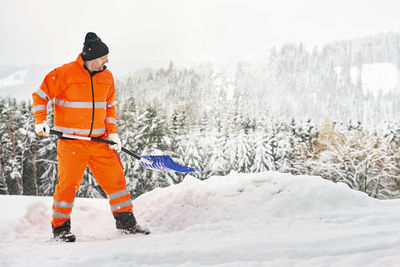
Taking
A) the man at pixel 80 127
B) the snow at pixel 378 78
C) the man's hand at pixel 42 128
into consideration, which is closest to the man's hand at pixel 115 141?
the man at pixel 80 127

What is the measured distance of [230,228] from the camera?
203 cm

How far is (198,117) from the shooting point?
19.8m

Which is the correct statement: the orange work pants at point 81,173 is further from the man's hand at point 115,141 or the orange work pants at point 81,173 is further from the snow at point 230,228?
the snow at point 230,228

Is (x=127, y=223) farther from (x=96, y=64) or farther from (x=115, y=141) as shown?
(x=96, y=64)

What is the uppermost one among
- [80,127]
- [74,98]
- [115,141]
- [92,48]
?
[92,48]

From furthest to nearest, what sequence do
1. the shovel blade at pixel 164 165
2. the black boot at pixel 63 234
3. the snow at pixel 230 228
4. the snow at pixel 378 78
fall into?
the snow at pixel 378 78
the shovel blade at pixel 164 165
the black boot at pixel 63 234
the snow at pixel 230 228

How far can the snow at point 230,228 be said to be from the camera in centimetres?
152

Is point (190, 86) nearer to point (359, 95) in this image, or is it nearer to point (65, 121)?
point (359, 95)

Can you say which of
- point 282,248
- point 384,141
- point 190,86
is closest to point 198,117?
point 190,86

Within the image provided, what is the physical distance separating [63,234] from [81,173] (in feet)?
1.54

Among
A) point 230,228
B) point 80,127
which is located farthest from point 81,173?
point 230,228

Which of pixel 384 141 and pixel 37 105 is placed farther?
pixel 384 141

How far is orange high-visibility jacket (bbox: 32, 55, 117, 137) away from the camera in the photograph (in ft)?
7.91

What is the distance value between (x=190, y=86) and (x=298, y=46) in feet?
36.6
